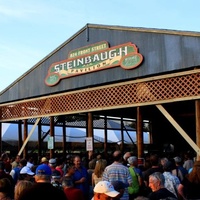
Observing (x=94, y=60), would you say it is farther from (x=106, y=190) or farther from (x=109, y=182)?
(x=106, y=190)

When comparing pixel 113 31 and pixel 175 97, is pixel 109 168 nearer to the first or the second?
pixel 175 97

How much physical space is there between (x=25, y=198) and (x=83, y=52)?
12148 mm

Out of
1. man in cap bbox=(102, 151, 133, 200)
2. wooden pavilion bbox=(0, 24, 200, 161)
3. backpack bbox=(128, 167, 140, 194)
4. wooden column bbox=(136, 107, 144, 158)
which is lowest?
backpack bbox=(128, 167, 140, 194)

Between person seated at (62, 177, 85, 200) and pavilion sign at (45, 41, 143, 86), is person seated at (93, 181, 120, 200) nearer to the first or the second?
person seated at (62, 177, 85, 200)

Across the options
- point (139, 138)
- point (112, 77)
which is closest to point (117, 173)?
point (139, 138)

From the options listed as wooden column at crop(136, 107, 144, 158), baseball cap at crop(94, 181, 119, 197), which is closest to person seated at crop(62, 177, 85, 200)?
baseball cap at crop(94, 181, 119, 197)

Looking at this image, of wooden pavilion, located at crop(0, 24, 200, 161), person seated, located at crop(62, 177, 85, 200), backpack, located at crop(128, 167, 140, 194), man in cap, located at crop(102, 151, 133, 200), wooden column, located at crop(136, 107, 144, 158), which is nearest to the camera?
person seated, located at crop(62, 177, 85, 200)

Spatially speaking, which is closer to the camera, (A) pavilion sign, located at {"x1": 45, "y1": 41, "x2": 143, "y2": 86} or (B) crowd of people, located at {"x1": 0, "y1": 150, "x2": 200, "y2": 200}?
(B) crowd of people, located at {"x1": 0, "y1": 150, "x2": 200, "y2": 200}

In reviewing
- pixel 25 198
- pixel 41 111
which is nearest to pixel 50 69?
pixel 41 111

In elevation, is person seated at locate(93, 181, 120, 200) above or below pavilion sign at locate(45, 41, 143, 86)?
below

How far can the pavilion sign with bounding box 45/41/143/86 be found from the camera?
1198 centimetres

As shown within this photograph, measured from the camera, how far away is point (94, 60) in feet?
43.1

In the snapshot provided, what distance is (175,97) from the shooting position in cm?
1102

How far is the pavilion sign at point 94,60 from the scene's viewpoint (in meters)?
12.0
